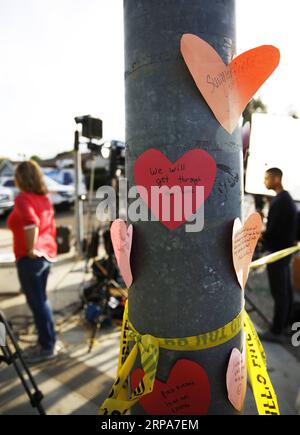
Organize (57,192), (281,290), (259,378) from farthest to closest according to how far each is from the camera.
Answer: (57,192), (281,290), (259,378)

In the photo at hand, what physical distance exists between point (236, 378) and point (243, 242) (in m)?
0.40

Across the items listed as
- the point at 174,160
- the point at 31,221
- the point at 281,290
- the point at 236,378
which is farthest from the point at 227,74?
the point at 281,290

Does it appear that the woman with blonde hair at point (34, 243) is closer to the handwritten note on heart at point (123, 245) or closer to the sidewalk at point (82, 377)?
the sidewalk at point (82, 377)

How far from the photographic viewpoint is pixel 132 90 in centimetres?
93

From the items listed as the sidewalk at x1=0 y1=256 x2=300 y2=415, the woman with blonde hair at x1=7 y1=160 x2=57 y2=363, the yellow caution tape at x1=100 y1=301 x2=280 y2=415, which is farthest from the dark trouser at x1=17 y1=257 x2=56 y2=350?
the yellow caution tape at x1=100 y1=301 x2=280 y2=415

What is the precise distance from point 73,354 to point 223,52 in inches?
123

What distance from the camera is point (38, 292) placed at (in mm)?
3098

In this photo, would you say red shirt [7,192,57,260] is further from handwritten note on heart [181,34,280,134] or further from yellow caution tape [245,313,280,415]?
handwritten note on heart [181,34,280,134]

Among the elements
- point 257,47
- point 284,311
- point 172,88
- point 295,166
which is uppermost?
point 257,47

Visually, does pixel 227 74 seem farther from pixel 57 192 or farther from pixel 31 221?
pixel 57 192

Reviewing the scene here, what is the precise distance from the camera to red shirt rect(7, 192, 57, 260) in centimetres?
297

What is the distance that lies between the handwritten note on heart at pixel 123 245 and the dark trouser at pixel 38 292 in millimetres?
2228

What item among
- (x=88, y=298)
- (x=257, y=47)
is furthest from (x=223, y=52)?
(x=88, y=298)

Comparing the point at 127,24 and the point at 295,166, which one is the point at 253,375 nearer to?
the point at 295,166
